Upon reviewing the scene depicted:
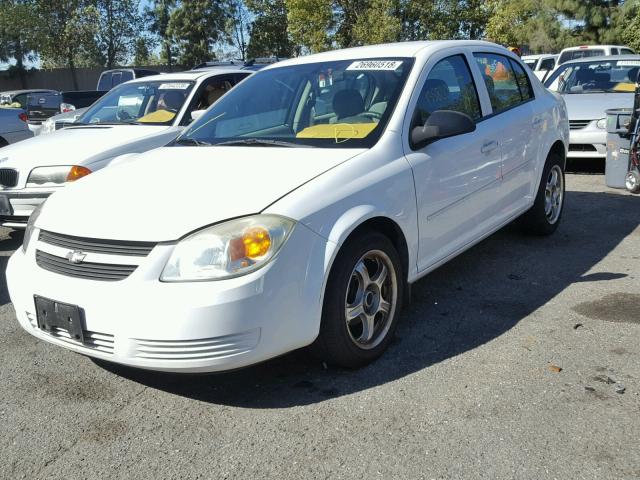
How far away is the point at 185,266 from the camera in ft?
9.31

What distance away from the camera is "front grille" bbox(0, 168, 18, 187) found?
233 inches

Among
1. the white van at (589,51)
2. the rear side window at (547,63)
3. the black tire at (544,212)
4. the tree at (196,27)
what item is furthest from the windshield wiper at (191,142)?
the tree at (196,27)

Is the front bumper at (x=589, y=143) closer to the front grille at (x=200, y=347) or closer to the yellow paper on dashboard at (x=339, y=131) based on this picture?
the yellow paper on dashboard at (x=339, y=131)

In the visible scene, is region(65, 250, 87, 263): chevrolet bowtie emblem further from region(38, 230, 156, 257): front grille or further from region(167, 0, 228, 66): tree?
region(167, 0, 228, 66): tree

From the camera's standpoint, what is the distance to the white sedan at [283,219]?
2.83m

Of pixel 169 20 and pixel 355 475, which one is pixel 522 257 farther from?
pixel 169 20

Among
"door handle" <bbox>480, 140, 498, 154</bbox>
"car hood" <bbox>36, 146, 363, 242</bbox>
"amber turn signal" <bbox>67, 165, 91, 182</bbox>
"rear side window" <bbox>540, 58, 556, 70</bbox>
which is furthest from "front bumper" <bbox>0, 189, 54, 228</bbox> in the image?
"rear side window" <bbox>540, 58, 556, 70</bbox>

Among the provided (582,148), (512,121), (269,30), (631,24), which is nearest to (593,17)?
(631,24)

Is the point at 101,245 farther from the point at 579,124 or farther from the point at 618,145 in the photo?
the point at 579,124

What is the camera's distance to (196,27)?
5284cm

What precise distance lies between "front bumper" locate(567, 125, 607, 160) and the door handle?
4583mm

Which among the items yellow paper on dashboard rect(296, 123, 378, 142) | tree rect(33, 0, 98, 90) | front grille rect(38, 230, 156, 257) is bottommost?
front grille rect(38, 230, 156, 257)

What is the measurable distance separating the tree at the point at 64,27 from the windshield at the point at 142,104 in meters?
36.4

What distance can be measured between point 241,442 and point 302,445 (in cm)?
27
